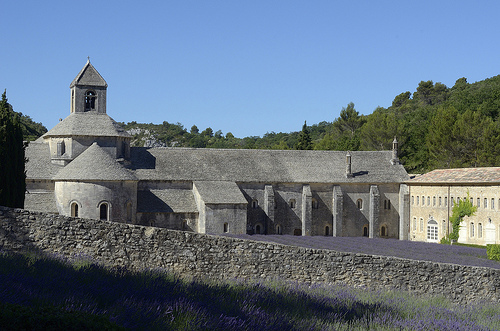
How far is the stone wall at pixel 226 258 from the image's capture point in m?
17.6

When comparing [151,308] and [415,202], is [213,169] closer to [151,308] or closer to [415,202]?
[415,202]

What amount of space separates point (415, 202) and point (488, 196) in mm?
10770

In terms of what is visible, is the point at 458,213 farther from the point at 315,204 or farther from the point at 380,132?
the point at 380,132

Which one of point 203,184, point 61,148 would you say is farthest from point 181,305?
point 61,148

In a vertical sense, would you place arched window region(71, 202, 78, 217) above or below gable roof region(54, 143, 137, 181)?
below

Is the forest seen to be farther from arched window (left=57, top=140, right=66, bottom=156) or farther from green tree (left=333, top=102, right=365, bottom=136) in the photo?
arched window (left=57, top=140, right=66, bottom=156)

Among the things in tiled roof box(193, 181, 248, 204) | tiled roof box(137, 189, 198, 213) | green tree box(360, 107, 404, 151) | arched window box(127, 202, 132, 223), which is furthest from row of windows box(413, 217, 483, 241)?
green tree box(360, 107, 404, 151)

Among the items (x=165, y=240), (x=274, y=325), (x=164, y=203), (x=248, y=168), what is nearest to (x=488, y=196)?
(x=248, y=168)

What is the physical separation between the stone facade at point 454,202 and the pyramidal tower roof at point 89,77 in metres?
31.0

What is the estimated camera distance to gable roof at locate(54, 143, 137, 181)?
42.2 meters

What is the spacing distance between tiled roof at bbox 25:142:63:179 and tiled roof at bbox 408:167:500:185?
3304 centimetres

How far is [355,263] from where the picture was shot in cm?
1961

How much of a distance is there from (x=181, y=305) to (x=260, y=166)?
43012 mm

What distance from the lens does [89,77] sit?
50.4m
